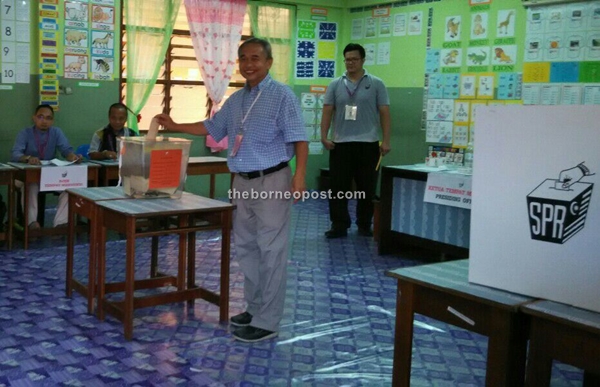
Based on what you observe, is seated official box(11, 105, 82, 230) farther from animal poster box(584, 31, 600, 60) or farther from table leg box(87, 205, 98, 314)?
animal poster box(584, 31, 600, 60)

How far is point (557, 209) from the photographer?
179 cm

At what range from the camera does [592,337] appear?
1749 mm

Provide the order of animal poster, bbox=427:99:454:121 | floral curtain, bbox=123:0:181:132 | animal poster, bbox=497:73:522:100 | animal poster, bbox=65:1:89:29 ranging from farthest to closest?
animal poster, bbox=427:99:454:121 < floral curtain, bbox=123:0:181:132 < animal poster, bbox=65:1:89:29 < animal poster, bbox=497:73:522:100

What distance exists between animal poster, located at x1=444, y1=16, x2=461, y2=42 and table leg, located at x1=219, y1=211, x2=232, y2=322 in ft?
15.3

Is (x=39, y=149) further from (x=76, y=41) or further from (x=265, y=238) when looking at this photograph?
(x=265, y=238)

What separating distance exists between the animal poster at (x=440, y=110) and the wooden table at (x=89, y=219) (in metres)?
4.41

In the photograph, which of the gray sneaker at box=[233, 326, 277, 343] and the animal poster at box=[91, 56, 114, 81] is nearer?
the gray sneaker at box=[233, 326, 277, 343]

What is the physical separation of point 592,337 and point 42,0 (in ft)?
21.3

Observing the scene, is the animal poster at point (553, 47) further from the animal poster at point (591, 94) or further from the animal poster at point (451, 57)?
the animal poster at point (451, 57)

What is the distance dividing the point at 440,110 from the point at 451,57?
1.89 ft

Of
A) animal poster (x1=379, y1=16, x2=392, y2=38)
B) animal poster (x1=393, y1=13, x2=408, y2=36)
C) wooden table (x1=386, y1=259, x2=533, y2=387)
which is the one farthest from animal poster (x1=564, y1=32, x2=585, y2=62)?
wooden table (x1=386, y1=259, x2=533, y2=387)

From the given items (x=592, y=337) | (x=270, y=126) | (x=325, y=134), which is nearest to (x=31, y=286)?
(x=270, y=126)

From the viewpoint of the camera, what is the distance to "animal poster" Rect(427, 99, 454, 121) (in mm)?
7641

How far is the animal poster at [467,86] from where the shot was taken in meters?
7.39
